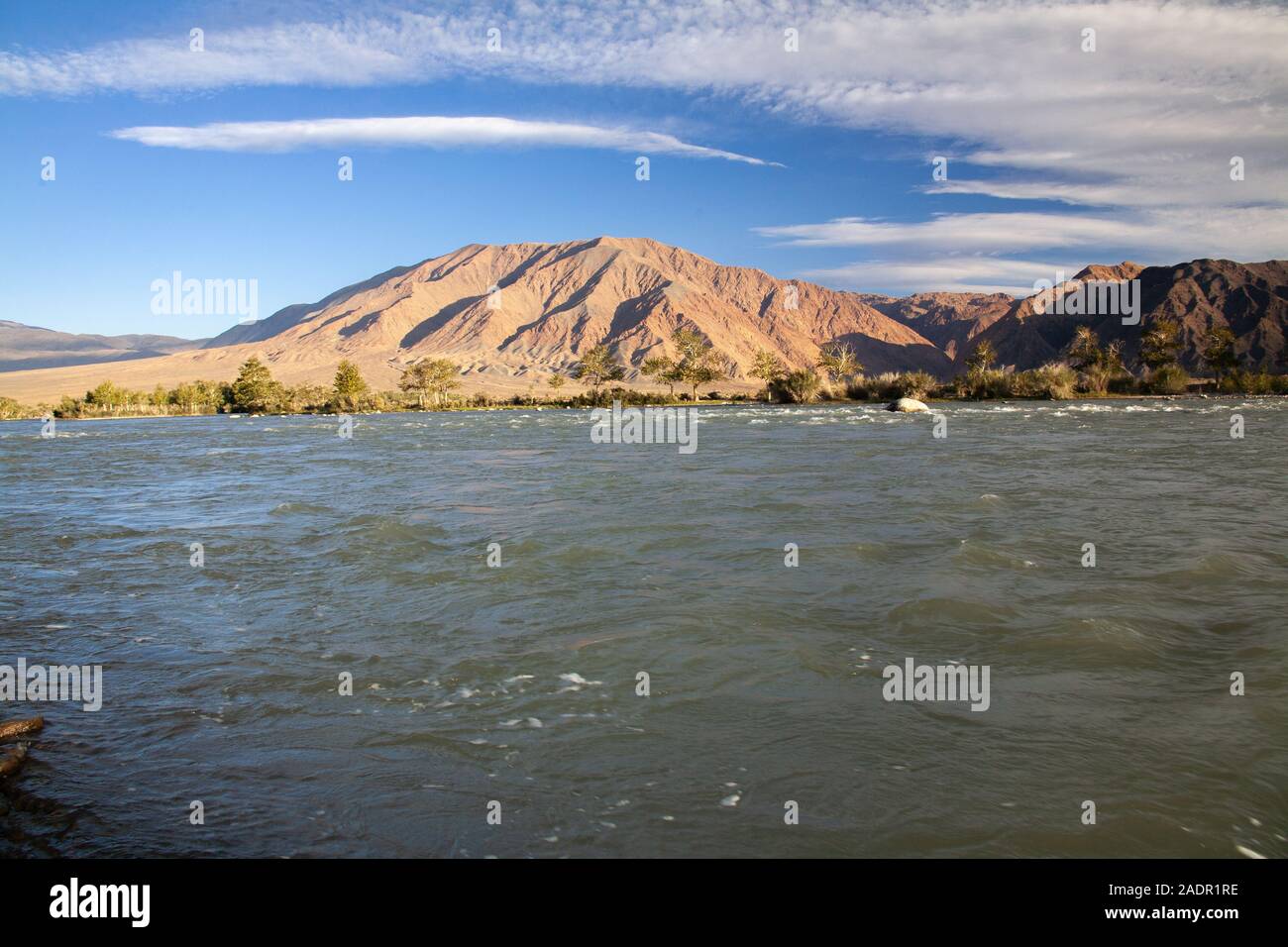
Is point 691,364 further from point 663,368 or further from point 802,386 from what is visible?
point 802,386

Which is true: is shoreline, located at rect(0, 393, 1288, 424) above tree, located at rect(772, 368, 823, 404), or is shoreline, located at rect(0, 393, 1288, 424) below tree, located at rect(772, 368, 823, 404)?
below

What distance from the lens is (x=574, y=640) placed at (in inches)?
306

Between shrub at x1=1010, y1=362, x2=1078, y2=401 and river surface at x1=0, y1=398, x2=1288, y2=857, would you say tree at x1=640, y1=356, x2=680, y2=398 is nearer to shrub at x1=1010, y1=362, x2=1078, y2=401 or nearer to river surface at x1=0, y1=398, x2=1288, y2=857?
shrub at x1=1010, y1=362, x2=1078, y2=401

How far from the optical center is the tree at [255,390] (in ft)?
354

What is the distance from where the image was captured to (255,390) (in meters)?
109

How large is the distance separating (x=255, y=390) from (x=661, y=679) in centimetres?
11617

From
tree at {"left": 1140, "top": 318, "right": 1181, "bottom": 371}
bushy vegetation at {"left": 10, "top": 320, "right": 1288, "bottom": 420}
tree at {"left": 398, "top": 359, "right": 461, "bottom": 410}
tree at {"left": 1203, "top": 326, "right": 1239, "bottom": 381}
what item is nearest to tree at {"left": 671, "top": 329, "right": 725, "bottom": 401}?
bushy vegetation at {"left": 10, "top": 320, "right": 1288, "bottom": 420}

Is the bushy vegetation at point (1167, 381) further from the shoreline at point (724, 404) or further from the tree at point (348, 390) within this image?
the tree at point (348, 390)

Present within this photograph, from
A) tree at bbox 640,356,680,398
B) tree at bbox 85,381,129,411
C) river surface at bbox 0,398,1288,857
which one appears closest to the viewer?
river surface at bbox 0,398,1288,857

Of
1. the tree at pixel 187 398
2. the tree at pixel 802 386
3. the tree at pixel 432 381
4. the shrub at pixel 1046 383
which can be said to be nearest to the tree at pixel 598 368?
the tree at pixel 432 381

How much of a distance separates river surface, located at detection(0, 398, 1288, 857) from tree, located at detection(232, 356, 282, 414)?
100m

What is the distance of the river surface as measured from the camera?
437cm
